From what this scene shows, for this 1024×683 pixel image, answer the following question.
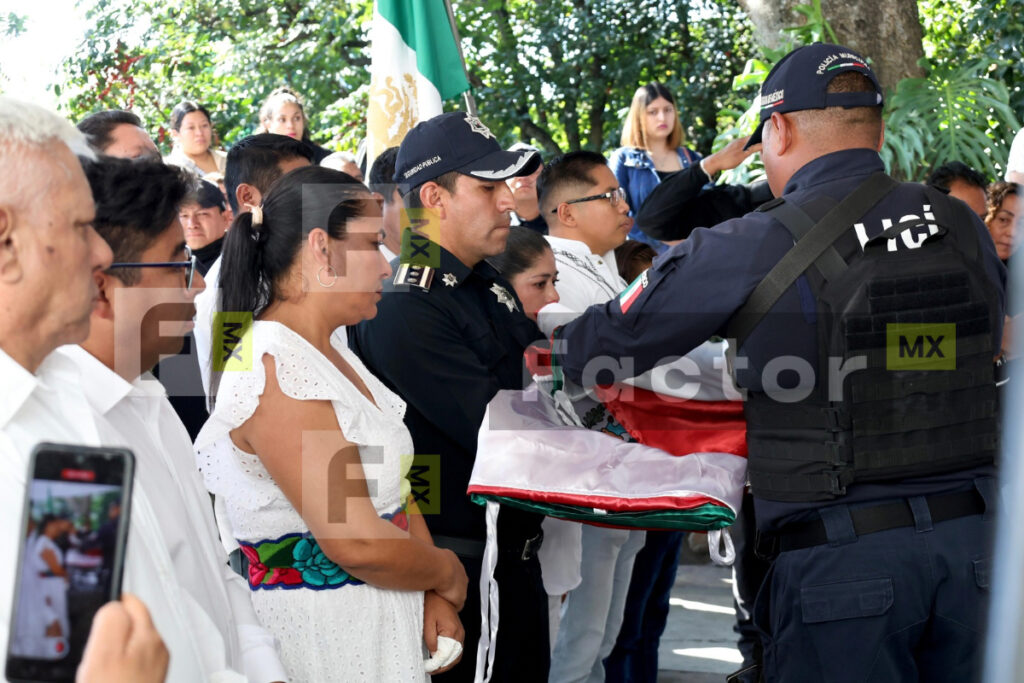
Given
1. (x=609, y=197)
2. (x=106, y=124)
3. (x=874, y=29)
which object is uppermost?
(x=874, y=29)

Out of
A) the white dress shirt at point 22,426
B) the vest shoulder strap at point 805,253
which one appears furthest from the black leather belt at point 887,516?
the white dress shirt at point 22,426

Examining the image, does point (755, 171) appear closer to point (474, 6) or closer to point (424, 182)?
point (424, 182)

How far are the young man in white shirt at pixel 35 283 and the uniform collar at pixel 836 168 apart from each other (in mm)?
1808

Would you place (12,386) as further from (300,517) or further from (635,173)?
(635,173)

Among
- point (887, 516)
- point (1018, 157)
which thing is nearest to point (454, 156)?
point (887, 516)

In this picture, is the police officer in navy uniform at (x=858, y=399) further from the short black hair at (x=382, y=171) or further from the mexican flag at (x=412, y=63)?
the mexican flag at (x=412, y=63)

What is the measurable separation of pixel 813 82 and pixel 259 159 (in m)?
2.28

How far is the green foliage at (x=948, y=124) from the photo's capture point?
6.00m

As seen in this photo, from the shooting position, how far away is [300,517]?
2.35m

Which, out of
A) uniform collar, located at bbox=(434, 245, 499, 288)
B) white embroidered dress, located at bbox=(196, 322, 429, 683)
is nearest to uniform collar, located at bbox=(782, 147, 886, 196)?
uniform collar, located at bbox=(434, 245, 499, 288)

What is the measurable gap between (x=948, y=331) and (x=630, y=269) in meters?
2.30

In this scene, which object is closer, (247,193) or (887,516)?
(887,516)

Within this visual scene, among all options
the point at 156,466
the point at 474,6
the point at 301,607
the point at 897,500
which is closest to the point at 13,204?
the point at 156,466

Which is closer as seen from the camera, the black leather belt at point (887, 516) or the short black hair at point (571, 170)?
the black leather belt at point (887, 516)
